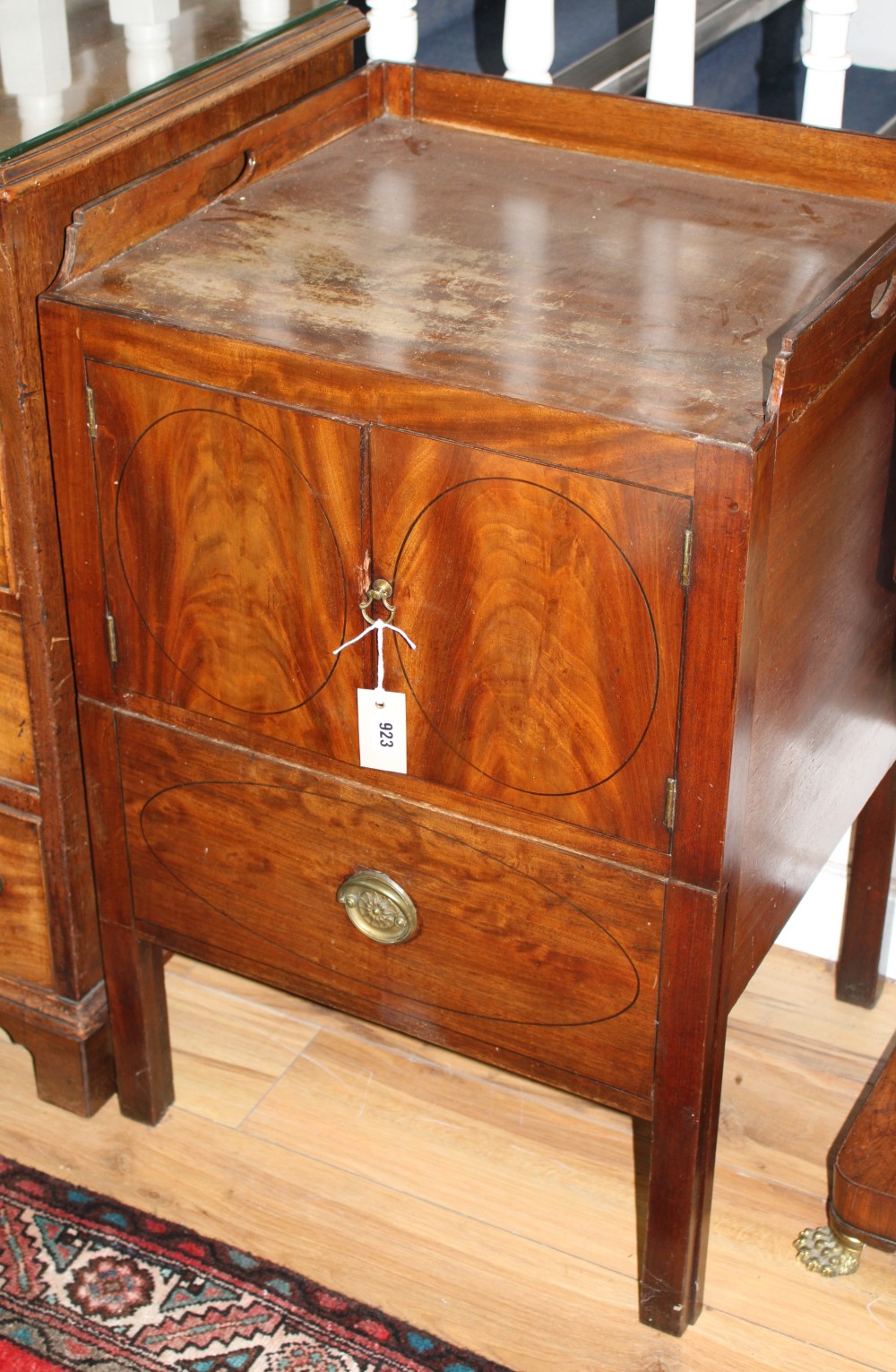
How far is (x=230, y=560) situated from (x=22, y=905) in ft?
1.61

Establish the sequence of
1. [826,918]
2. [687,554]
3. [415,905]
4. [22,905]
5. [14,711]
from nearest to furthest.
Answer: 1. [687,554]
2. [415,905]
3. [14,711]
4. [22,905]
5. [826,918]

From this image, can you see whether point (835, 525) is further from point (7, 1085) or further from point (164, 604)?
point (7, 1085)

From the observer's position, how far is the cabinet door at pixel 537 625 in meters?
1.08

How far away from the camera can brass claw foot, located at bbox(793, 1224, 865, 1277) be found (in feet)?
4.82

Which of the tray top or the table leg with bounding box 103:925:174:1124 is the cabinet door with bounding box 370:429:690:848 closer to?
the tray top

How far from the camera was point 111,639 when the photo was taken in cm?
133

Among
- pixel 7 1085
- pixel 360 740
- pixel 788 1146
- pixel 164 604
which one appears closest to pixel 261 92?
pixel 164 604

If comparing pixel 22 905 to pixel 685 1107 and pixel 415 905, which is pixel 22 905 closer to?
pixel 415 905

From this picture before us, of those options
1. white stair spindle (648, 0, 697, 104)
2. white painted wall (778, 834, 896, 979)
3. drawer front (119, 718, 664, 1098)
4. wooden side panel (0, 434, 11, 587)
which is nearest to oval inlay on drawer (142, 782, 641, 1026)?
drawer front (119, 718, 664, 1098)

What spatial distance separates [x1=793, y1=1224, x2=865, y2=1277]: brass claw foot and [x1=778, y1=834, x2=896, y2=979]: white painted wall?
42 centimetres

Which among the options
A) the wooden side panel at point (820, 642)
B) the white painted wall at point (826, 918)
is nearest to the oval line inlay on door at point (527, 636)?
the wooden side panel at point (820, 642)

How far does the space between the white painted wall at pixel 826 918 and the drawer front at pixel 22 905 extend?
82 centimetres

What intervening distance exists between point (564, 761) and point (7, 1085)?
0.81 metres

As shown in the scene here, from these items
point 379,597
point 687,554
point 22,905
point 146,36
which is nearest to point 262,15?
point 146,36
